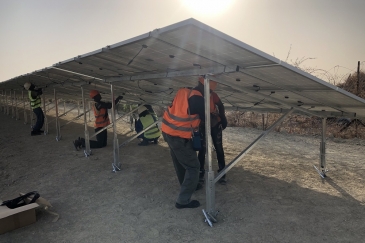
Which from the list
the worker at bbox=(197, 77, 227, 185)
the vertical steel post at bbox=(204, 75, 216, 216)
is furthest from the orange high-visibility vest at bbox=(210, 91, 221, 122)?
the vertical steel post at bbox=(204, 75, 216, 216)

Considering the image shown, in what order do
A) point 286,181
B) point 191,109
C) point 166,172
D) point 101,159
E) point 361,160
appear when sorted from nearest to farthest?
point 191,109
point 286,181
point 166,172
point 361,160
point 101,159

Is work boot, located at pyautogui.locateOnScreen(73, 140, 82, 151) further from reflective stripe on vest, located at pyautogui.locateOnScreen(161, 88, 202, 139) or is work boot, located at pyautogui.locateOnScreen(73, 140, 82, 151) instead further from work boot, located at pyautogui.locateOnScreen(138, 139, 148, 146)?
reflective stripe on vest, located at pyautogui.locateOnScreen(161, 88, 202, 139)

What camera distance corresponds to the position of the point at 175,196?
4.18 meters

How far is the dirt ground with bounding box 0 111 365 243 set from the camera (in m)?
3.17

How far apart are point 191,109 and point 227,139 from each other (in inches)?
206

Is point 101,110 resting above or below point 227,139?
above

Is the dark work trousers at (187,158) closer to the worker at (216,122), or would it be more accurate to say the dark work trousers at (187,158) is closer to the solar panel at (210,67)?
the solar panel at (210,67)

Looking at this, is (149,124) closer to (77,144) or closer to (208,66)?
(77,144)

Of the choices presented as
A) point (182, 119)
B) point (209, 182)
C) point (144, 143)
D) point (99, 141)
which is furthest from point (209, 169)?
point (99, 141)

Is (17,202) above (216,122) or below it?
below

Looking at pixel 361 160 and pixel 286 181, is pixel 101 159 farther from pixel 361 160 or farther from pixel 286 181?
pixel 361 160

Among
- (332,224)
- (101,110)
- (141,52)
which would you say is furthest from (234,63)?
(101,110)

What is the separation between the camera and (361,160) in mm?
5852

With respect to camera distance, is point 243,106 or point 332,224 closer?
point 332,224
